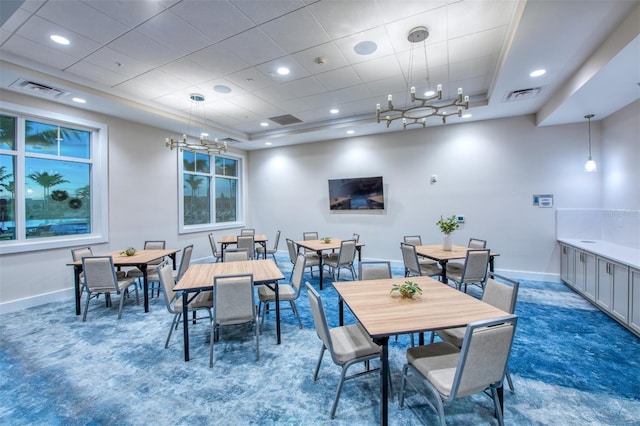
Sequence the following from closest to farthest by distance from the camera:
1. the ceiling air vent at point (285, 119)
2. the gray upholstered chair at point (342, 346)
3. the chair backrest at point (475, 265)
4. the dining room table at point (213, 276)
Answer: the gray upholstered chair at point (342, 346) < the dining room table at point (213, 276) < the chair backrest at point (475, 265) < the ceiling air vent at point (285, 119)

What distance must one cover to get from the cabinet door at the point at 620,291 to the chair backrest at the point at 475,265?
140 centimetres

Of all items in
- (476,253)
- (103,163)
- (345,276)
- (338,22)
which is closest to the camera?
(338,22)

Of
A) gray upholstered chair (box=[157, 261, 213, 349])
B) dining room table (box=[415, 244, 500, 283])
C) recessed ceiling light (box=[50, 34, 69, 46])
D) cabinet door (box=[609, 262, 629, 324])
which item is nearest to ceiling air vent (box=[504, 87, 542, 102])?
dining room table (box=[415, 244, 500, 283])

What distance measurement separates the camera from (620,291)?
10.9 ft

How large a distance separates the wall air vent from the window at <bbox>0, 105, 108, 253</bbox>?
34 cm

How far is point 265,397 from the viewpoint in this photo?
224 centimetres

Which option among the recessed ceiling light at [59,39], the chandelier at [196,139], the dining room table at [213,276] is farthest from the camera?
the chandelier at [196,139]

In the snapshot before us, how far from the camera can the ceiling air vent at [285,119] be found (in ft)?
19.6

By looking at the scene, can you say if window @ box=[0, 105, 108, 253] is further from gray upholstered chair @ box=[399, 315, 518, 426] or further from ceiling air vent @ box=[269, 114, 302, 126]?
gray upholstered chair @ box=[399, 315, 518, 426]

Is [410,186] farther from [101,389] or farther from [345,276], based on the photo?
[101,389]

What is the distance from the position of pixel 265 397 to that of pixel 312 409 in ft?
1.37

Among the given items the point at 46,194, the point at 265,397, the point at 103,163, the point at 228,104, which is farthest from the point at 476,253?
the point at 46,194

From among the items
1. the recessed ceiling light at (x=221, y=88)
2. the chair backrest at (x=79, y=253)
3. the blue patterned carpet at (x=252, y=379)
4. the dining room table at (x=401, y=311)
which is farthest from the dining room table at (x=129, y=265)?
the dining room table at (x=401, y=311)

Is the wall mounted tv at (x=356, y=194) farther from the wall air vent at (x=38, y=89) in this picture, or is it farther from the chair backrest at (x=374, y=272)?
the wall air vent at (x=38, y=89)
